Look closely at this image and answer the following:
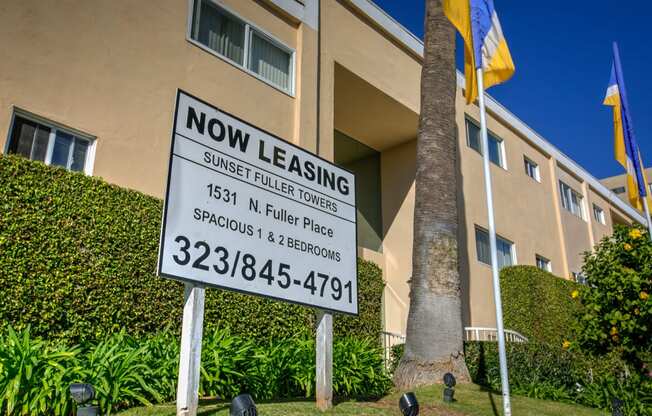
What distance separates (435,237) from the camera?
1023 cm

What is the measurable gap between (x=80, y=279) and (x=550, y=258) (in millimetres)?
17970

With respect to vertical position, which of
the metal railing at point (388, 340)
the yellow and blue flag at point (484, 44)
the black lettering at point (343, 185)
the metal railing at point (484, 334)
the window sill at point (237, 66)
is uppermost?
the window sill at point (237, 66)

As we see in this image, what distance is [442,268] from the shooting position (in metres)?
9.94

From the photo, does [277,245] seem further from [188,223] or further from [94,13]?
[94,13]

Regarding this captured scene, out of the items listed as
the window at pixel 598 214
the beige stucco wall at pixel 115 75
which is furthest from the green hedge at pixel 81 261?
the window at pixel 598 214

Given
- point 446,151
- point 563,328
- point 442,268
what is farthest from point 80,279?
point 563,328

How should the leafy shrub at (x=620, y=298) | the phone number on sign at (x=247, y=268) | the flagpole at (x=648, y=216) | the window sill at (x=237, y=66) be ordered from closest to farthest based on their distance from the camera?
the phone number on sign at (x=247, y=268) < the leafy shrub at (x=620, y=298) < the window sill at (x=237, y=66) < the flagpole at (x=648, y=216)

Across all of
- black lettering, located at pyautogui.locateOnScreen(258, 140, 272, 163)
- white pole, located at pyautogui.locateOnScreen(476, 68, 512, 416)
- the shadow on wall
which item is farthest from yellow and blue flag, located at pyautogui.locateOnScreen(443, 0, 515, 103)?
the shadow on wall

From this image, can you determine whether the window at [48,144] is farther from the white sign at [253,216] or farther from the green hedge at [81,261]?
the white sign at [253,216]

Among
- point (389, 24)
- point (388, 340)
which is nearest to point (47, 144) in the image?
point (388, 340)

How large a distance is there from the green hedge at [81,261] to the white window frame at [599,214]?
23.6 metres

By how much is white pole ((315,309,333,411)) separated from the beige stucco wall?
458 centimetres

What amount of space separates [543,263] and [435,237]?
41.9ft

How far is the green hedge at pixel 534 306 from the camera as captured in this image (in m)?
16.7
